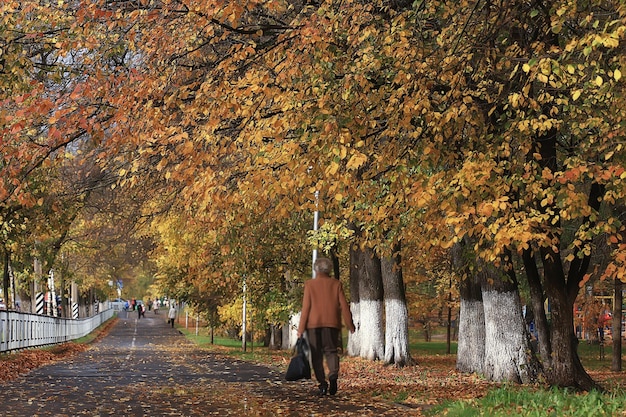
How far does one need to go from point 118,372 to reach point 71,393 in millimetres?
5943

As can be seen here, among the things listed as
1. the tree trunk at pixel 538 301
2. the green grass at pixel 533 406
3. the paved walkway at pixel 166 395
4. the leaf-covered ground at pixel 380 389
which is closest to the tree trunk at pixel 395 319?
the leaf-covered ground at pixel 380 389

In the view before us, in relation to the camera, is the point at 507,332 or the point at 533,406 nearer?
the point at 533,406

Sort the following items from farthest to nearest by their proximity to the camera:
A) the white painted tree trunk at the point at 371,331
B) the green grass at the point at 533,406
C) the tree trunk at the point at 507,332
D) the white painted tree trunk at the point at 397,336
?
the white painted tree trunk at the point at 371,331 < the white painted tree trunk at the point at 397,336 < the tree trunk at the point at 507,332 < the green grass at the point at 533,406

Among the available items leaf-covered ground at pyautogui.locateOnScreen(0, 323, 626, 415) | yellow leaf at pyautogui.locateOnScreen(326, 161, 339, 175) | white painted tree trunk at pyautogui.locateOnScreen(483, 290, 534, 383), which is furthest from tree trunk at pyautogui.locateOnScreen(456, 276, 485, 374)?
yellow leaf at pyautogui.locateOnScreen(326, 161, 339, 175)

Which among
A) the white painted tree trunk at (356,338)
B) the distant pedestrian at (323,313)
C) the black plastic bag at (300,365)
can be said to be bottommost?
the white painted tree trunk at (356,338)

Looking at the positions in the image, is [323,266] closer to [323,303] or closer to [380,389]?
[323,303]

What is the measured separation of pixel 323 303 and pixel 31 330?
2178 centimetres

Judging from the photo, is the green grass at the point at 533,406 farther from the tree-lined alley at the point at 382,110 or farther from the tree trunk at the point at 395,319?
the tree trunk at the point at 395,319

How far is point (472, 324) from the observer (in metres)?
22.6

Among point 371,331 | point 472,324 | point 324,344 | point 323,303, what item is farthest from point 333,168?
point 371,331

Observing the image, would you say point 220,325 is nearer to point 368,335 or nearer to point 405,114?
point 368,335

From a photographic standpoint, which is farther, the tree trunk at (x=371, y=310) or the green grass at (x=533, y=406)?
the tree trunk at (x=371, y=310)

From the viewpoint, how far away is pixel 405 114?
13156mm

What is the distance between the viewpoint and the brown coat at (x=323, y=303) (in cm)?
1403
